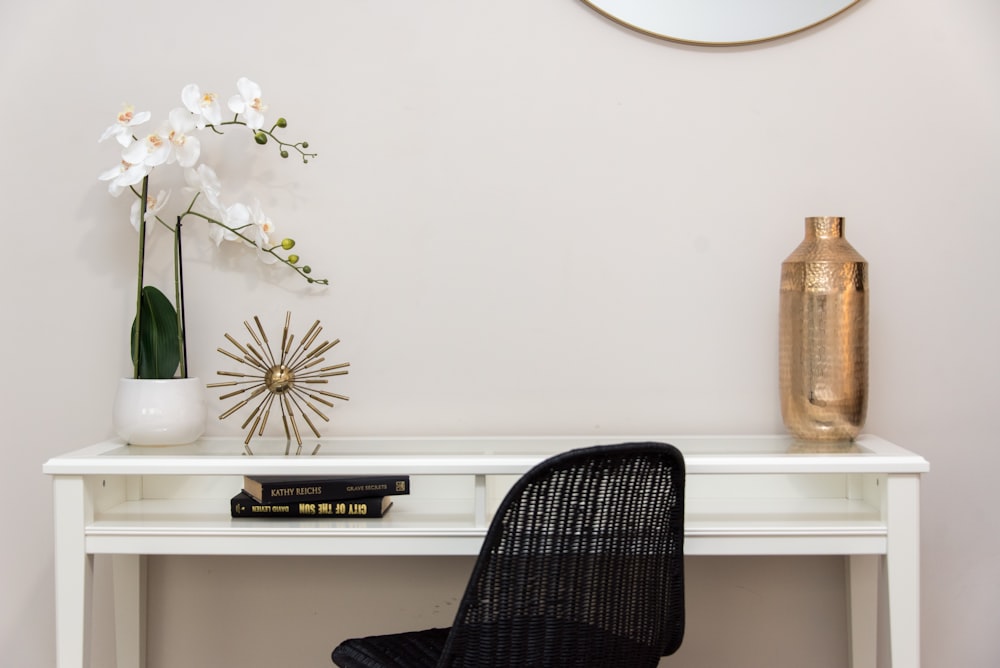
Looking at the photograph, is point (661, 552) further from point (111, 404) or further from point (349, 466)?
point (111, 404)

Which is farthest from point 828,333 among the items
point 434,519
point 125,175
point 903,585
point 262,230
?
point 125,175

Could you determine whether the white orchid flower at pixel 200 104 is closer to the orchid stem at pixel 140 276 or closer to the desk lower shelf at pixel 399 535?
the orchid stem at pixel 140 276

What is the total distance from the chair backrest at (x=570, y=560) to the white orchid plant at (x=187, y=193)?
80cm

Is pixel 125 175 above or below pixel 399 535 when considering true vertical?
above

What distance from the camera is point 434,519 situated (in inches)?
57.4

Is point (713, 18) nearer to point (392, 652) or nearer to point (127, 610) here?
point (392, 652)

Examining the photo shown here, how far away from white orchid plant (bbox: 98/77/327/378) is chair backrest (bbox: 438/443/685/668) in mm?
801

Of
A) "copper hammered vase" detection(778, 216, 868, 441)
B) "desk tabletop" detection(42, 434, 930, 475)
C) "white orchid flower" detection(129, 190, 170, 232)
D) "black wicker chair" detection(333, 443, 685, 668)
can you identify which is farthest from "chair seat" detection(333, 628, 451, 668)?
"white orchid flower" detection(129, 190, 170, 232)

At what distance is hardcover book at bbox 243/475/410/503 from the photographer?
1.44 meters

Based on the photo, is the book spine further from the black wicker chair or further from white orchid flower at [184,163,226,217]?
white orchid flower at [184,163,226,217]

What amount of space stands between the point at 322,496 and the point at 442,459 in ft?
0.70

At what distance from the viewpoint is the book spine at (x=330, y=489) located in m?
1.44

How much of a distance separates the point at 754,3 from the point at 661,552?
3.64 feet

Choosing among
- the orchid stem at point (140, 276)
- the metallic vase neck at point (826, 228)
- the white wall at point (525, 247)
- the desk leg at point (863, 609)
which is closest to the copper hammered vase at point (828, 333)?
the metallic vase neck at point (826, 228)
